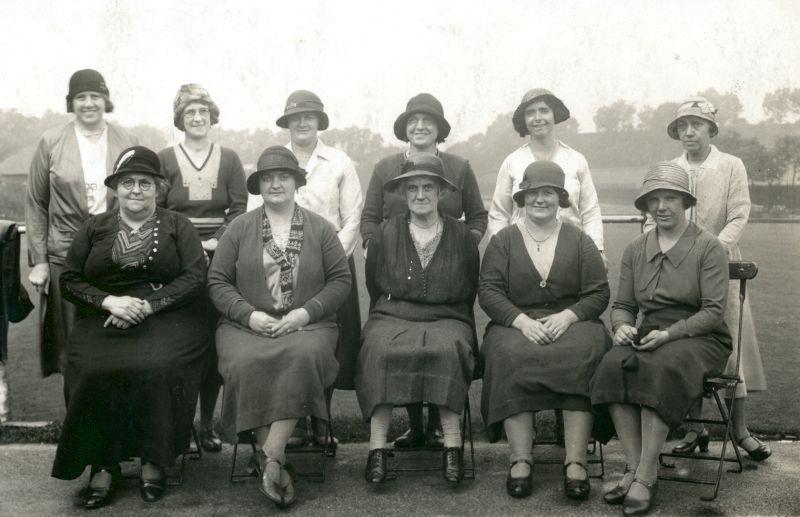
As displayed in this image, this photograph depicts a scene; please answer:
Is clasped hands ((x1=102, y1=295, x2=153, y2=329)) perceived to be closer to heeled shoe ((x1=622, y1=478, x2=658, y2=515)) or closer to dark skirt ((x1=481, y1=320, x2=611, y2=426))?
dark skirt ((x1=481, y1=320, x2=611, y2=426))

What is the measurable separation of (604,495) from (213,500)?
1.76 meters

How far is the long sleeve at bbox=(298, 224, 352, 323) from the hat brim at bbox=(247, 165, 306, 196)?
274 millimetres

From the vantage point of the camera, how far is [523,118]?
423 centimetres

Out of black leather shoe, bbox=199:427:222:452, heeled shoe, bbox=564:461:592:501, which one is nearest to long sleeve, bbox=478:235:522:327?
heeled shoe, bbox=564:461:592:501

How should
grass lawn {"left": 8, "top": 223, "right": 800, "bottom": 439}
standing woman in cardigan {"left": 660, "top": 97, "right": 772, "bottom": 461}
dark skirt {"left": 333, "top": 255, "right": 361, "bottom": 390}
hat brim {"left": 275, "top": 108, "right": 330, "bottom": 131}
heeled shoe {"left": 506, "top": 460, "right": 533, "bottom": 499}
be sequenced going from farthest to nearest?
1. grass lawn {"left": 8, "top": 223, "right": 800, "bottom": 439}
2. hat brim {"left": 275, "top": 108, "right": 330, "bottom": 131}
3. dark skirt {"left": 333, "top": 255, "right": 361, "bottom": 390}
4. standing woman in cardigan {"left": 660, "top": 97, "right": 772, "bottom": 461}
5. heeled shoe {"left": 506, "top": 460, "right": 533, "bottom": 499}

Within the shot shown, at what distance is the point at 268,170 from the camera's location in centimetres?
371

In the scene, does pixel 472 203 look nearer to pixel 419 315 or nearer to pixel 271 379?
pixel 419 315

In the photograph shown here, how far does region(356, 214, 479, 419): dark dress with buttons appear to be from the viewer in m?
3.47

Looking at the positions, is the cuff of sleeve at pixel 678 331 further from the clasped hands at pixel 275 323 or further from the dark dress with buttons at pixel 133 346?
the dark dress with buttons at pixel 133 346

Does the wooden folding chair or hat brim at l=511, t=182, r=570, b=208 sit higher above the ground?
hat brim at l=511, t=182, r=570, b=208

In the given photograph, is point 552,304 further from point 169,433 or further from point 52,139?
point 52,139

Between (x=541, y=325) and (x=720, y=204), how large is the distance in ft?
4.13

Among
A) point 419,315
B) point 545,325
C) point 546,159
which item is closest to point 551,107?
point 546,159


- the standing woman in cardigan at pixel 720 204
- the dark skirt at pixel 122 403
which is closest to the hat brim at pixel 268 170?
the dark skirt at pixel 122 403
